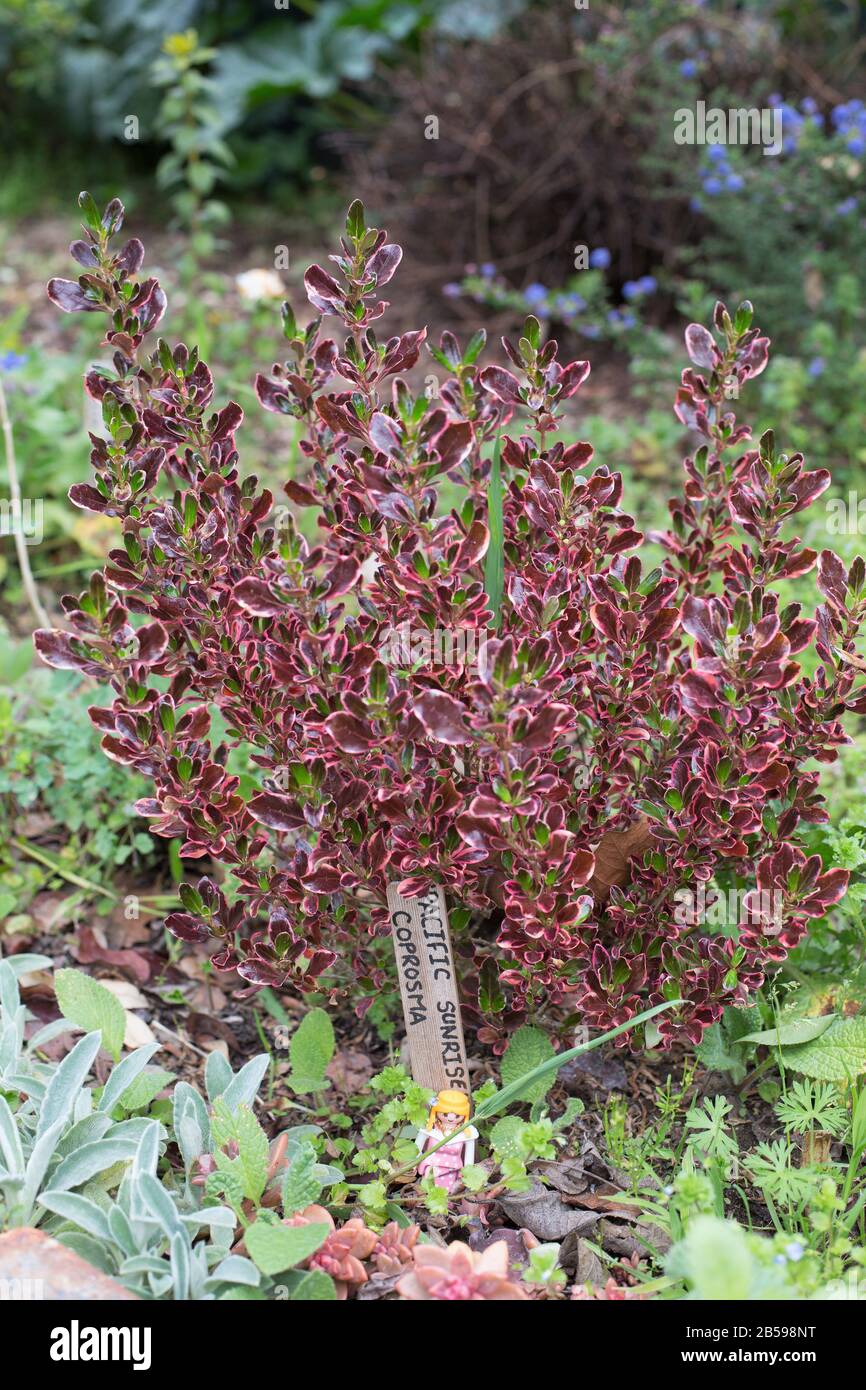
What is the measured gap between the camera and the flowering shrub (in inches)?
58.6

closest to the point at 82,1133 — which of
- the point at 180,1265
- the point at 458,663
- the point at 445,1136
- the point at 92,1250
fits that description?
the point at 92,1250

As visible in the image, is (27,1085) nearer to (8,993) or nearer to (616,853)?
(8,993)

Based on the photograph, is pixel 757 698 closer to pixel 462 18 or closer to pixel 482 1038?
pixel 482 1038

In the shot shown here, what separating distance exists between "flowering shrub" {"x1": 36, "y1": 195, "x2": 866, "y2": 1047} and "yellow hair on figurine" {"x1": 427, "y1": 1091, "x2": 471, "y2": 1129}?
123mm

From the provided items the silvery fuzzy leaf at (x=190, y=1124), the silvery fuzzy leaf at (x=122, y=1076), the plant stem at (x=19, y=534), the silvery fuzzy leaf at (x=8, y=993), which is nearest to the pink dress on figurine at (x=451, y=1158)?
the silvery fuzzy leaf at (x=190, y=1124)

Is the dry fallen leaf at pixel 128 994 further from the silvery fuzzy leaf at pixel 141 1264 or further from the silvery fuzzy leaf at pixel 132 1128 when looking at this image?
the silvery fuzzy leaf at pixel 141 1264

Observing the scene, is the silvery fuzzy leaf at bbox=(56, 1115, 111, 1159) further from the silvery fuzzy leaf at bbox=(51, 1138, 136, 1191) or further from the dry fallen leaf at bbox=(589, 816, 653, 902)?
the dry fallen leaf at bbox=(589, 816, 653, 902)

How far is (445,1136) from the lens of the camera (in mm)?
1604

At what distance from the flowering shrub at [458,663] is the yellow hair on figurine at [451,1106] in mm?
123

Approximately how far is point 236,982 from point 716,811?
93 centimetres

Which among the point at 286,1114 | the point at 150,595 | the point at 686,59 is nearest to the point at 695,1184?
the point at 286,1114

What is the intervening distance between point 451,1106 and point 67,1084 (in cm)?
48

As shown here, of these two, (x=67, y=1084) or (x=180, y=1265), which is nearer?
(x=180, y=1265)

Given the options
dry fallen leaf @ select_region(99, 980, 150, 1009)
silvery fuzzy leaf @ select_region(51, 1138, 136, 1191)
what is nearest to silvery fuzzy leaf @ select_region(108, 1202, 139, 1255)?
silvery fuzzy leaf @ select_region(51, 1138, 136, 1191)
